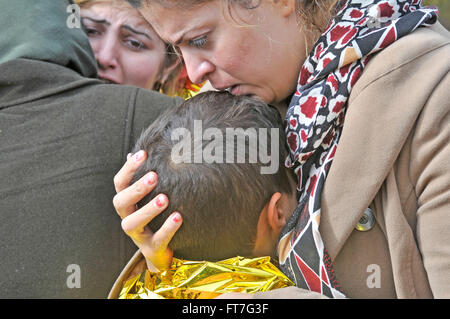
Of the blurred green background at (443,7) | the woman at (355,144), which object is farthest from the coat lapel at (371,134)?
the blurred green background at (443,7)

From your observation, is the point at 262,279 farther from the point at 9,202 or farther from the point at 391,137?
the point at 9,202

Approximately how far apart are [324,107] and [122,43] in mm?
1383

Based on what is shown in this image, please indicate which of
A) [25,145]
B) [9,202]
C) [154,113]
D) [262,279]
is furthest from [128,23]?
[262,279]

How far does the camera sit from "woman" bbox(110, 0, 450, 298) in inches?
50.0

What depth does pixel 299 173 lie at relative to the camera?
4.94ft

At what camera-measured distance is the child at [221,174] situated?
1398 mm

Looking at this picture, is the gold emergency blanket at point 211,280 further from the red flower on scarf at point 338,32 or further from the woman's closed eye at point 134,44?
the woman's closed eye at point 134,44

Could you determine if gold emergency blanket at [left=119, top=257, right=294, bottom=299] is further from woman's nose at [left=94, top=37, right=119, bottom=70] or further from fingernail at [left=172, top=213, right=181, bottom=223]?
woman's nose at [left=94, top=37, right=119, bottom=70]

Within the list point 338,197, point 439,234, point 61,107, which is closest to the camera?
point 439,234

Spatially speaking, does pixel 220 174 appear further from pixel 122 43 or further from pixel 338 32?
pixel 122 43

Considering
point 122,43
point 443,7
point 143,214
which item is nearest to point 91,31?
point 122,43

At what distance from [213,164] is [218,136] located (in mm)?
71

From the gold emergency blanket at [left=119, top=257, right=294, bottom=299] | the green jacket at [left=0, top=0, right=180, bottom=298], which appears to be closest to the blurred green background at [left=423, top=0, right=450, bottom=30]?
the green jacket at [left=0, top=0, right=180, bottom=298]

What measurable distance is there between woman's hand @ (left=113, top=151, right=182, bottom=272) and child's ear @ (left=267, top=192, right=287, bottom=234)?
24cm
